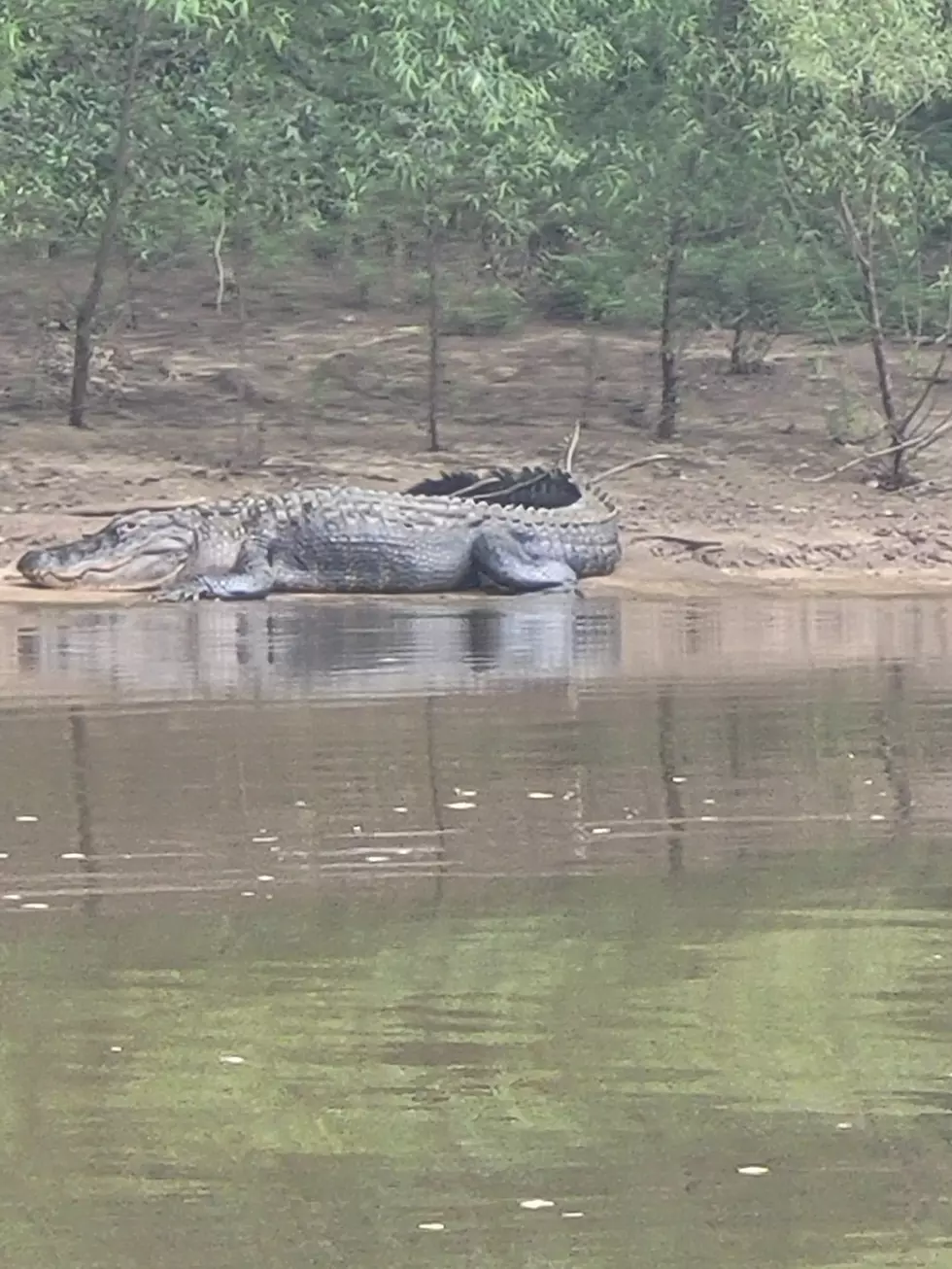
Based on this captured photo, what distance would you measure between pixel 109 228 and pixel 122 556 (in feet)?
11.9

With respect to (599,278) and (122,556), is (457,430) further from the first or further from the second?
(122,556)

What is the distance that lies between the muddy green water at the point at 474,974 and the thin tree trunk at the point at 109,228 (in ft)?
25.9

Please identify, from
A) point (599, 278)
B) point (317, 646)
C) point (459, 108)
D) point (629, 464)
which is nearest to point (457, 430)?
point (599, 278)

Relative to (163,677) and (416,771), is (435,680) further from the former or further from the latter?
(416,771)

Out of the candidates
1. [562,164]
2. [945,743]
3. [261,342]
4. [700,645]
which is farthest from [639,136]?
[945,743]

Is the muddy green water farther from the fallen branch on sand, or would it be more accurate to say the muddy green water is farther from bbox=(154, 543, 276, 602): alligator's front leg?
the fallen branch on sand

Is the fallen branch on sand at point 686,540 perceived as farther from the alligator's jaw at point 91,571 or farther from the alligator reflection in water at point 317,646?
the alligator's jaw at point 91,571

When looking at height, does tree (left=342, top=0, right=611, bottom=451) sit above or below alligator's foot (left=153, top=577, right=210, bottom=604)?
above

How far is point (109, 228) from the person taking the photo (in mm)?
18828

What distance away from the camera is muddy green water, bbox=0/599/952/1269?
425cm

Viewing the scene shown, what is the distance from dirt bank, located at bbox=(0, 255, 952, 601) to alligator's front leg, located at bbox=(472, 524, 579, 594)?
327mm

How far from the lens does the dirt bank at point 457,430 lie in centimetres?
1714

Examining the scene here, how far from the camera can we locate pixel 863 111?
18547 mm

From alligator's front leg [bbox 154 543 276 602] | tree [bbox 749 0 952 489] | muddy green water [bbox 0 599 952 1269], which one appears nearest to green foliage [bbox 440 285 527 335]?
tree [bbox 749 0 952 489]
